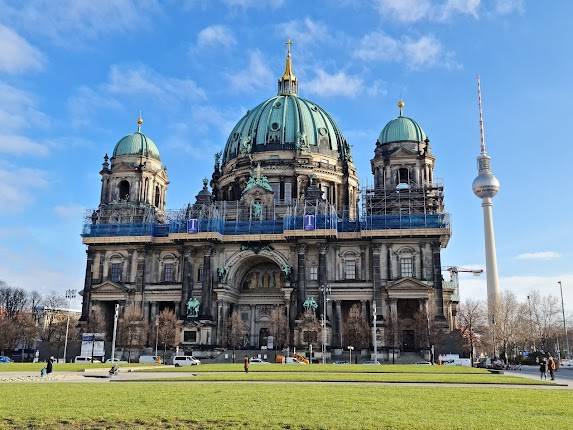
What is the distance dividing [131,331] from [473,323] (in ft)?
164

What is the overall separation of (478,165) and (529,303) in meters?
42.5

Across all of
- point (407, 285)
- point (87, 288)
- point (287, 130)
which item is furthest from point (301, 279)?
point (87, 288)

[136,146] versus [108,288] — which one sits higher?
[136,146]

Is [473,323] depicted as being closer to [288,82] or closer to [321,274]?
[321,274]

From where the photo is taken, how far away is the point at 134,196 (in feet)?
311

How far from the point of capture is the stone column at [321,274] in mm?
81831

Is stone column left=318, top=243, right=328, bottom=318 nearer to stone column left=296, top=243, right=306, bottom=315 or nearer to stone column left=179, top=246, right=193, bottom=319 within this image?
stone column left=296, top=243, right=306, bottom=315

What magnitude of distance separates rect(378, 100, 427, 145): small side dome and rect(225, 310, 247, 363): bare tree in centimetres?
3421

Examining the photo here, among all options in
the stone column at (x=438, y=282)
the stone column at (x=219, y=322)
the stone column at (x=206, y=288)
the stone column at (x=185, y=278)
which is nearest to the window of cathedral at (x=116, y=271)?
the stone column at (x=185, y=278)

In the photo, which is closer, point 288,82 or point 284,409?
point 284,409

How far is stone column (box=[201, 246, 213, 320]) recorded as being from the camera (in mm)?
83562

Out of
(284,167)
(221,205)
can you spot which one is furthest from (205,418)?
(284,167)

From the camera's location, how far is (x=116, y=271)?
90.1 meters

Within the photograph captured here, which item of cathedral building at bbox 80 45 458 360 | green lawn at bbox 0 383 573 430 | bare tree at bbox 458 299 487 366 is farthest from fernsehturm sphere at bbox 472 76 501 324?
green lawn at bbox 0 383 573 430
